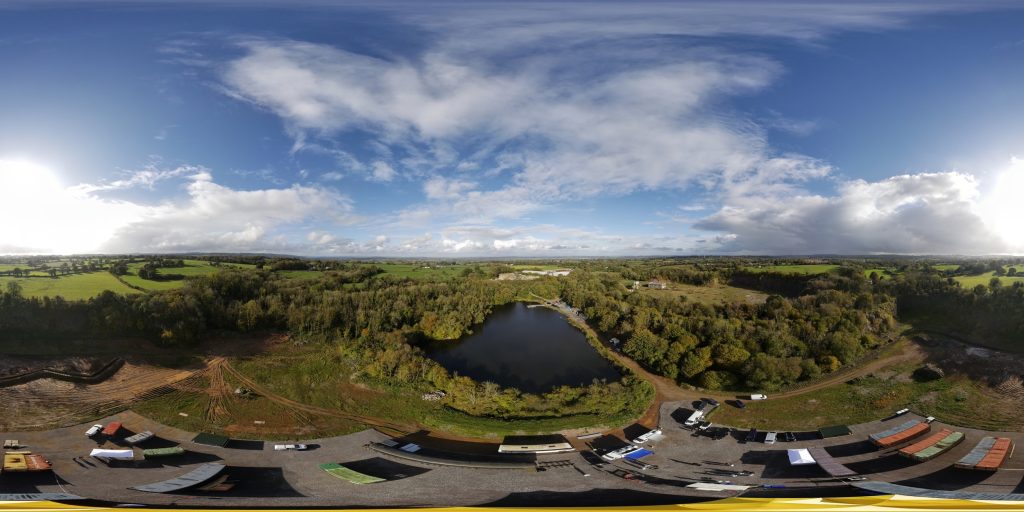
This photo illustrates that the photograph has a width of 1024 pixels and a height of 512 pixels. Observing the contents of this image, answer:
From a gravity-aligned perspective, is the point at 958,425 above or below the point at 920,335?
below

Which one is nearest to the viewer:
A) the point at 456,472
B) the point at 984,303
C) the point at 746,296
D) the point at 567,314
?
the point at 456,472

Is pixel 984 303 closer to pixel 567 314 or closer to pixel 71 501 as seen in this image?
pixel 567 314

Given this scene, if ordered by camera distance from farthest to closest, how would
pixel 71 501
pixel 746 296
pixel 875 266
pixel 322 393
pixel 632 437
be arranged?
pixel 746 296, pixel 875 266, pixel 322 393, pixel 632 437, pixel 71 501

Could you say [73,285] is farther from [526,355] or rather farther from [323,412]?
[526,355]

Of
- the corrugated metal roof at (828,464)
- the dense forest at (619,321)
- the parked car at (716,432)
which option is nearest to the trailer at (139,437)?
the dense forest at (619,321)

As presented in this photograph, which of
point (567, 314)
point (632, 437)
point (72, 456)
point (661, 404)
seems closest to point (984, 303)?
point (661, 404)

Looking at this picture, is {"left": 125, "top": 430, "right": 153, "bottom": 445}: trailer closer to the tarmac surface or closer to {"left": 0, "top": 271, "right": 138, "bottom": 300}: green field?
the tarmac surface

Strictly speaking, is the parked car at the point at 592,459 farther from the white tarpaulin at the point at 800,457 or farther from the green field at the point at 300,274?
the green field at the point at 300,274

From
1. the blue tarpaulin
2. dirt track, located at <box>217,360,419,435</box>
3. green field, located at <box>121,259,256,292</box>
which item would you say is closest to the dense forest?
green field, located at <box>121,259,256,292</box>
